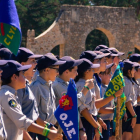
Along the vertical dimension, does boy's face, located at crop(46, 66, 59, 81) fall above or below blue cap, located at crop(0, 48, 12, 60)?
below

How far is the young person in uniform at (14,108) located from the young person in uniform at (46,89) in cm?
61

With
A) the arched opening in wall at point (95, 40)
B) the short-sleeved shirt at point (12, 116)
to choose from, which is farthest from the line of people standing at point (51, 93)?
the arched opening in wall at point (95, 40)

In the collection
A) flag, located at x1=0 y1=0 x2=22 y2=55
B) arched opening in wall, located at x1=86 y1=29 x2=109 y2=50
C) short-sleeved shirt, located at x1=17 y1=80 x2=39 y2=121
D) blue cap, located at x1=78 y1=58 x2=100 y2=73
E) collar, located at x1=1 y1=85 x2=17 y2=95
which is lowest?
arched opening in wall, located at x1=86 y1=29 x2=109 y2=50

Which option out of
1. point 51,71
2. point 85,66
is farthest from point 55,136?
point 85,66

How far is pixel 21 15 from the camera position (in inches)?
1141

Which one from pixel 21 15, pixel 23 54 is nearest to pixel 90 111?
pixel 23 54

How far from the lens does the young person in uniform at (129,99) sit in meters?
6.45

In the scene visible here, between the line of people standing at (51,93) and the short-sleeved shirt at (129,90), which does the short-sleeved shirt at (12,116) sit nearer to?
the line of people standing at (51,93)

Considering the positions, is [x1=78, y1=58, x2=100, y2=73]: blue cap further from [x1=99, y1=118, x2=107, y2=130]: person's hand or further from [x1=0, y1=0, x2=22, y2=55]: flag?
[x1=0, y1=0, x2=22, y2=55]: flag

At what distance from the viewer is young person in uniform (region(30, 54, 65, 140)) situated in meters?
4.27

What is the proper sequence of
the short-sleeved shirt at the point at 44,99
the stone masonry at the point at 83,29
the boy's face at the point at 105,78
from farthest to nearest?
the stone masonry at the point at 83,29, the boy's face at the point at 105,78, the short-sleeved shirt at the point at 44,99

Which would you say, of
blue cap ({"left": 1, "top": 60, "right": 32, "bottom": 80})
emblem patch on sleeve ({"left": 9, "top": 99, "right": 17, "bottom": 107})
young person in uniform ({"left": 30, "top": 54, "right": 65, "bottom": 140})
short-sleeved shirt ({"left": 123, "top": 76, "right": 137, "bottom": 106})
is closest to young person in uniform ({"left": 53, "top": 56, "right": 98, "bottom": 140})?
young person in uniform ({"left": 30, "top": 54, "right": 65, "bottom": 140})

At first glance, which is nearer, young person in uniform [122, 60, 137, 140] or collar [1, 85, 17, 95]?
collar [1, 85, 17, 95]

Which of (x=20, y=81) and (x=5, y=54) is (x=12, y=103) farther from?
(x=5, y=54)
